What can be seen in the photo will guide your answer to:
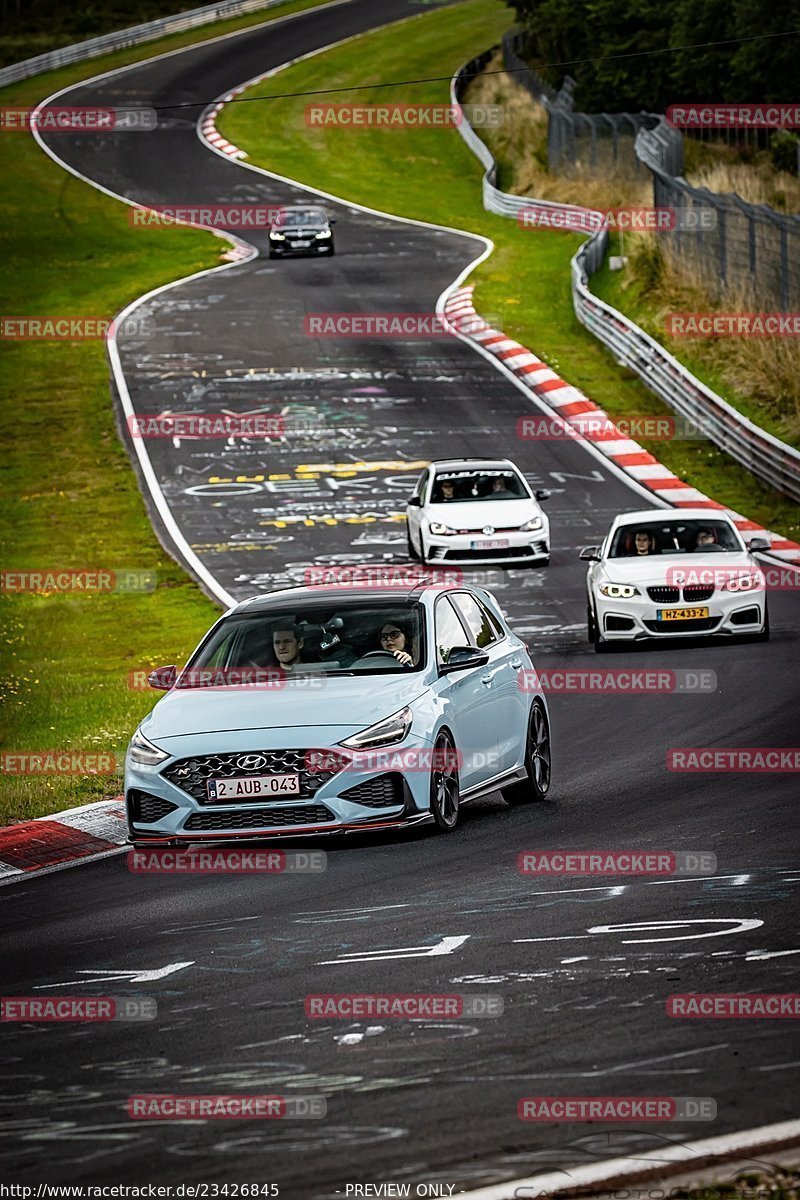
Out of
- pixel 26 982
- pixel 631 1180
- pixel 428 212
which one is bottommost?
pixel 428 212

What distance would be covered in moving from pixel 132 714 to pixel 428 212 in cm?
4713

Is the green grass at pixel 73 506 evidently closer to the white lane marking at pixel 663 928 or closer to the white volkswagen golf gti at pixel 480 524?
the white volkswagen golf gti at pixel 480 524

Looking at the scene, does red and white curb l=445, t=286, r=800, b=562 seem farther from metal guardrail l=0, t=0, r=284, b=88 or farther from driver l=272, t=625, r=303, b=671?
metal guardrail l=0, t=0, r=284, b=88

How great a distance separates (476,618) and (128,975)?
5221mm

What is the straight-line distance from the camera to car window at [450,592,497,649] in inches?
523

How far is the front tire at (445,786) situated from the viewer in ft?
38.4

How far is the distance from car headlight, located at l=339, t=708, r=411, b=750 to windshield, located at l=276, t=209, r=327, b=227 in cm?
4495

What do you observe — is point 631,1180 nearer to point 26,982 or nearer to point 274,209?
point 26,982

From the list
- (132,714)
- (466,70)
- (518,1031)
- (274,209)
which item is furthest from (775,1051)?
(466,70)

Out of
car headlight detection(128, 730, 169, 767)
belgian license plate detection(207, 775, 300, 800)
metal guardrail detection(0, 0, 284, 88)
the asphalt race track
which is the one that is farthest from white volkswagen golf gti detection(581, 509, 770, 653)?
metal guardrail detection(0, 0, 284, 88)

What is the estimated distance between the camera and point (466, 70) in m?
82.3

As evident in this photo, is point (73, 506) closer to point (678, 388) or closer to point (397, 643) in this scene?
point (678, 388)

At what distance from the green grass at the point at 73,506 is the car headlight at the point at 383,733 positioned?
3.10 metres

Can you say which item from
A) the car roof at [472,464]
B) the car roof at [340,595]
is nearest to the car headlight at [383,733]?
the car roof at [340,595]
